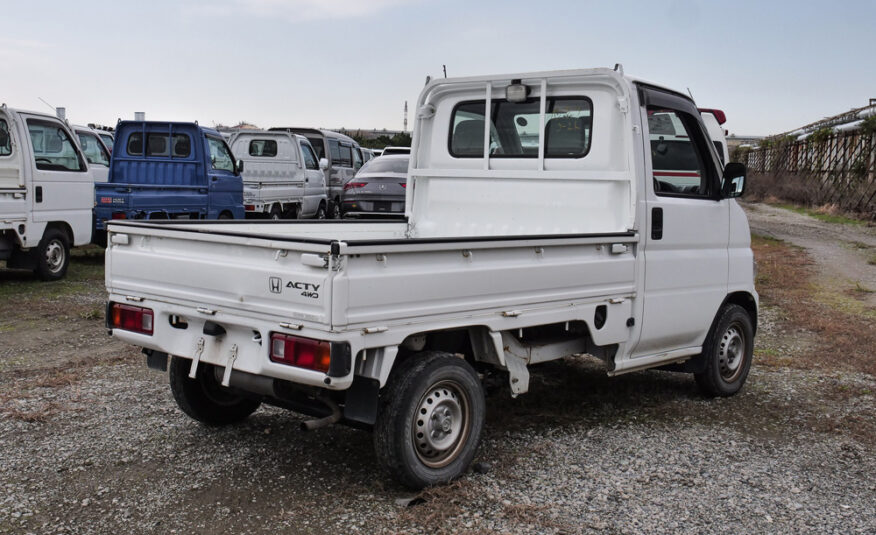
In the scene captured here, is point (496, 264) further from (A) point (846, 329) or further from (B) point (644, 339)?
(A) point (846, 329)

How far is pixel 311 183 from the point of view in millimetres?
19172

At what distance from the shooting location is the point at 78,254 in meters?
15.1

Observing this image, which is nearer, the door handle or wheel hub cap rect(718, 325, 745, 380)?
the door handle

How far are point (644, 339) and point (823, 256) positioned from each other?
42.7 feet

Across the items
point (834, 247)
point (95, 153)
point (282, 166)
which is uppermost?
point (95, 153)

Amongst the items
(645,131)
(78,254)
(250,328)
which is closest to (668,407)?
(645,131)

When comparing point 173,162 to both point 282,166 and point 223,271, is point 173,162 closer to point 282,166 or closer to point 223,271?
point 282,166

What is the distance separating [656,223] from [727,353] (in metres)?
1.56

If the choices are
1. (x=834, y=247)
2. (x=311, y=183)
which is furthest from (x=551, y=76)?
(x=834, y=247)

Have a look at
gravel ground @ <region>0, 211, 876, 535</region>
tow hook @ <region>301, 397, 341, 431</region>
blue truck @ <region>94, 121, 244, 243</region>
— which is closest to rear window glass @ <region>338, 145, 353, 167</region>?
blue truck @ <region>94, 121, 244, 243</region>

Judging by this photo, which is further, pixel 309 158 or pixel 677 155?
Result: pixel 309 158

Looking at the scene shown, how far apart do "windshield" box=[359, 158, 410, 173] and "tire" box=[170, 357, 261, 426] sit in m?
11.0

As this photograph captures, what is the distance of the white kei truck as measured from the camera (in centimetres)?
421

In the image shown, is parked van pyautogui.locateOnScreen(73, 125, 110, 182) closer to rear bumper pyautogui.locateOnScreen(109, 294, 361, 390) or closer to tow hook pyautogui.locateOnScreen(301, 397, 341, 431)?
rear bumper pyautogui.locateOnScreen(109, 294, 361, 390)
